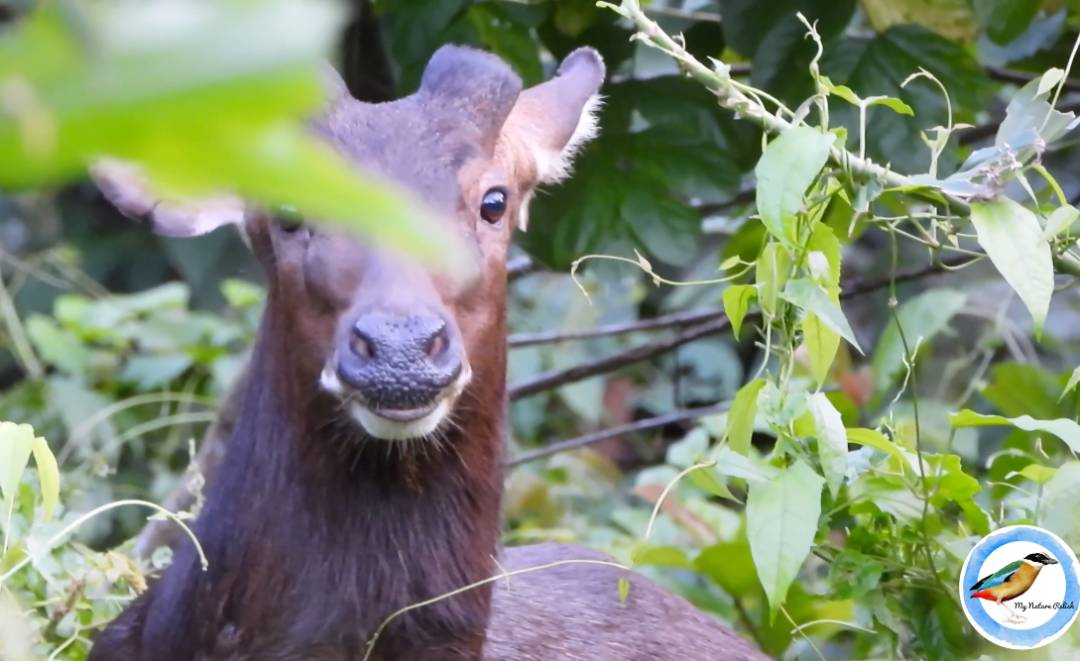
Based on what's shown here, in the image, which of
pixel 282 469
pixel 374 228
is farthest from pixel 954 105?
pixel 374 228

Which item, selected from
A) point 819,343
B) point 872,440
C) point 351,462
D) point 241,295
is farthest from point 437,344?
point 241,295

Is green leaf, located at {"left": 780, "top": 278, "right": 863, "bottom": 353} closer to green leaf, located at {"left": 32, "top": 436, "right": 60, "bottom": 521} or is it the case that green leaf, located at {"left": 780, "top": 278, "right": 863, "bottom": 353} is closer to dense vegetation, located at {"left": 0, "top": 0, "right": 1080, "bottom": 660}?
dense vegetation, located at {"left": 0, "top": 0, "right": 1080, "bottom": 660}

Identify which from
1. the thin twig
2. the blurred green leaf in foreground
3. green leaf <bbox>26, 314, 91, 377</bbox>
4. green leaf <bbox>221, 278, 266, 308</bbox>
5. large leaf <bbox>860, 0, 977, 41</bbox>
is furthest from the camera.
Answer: green leaf <bbox>221, 278, 266, 308</bbox>

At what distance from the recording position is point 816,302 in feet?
6.89

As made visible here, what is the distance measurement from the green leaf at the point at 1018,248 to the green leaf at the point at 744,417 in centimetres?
37

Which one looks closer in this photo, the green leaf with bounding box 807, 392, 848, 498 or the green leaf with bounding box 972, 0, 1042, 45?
the green leaf with bounding box 807, 392, 848, 498

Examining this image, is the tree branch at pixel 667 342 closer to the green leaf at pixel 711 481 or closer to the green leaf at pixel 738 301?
the green leaf at pixel 711 481

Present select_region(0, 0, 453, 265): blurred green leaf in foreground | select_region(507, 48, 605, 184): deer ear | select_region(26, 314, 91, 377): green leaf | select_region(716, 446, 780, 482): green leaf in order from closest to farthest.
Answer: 1. select_region(0, 0, 453, 265): blurred green leaf in foreground
2. select_region(716, 446, 780, 482): green leaf
3. select_region(507, 48, 605, 184): deer ear
4. select_region(26, 314, 91, 377): green leaf

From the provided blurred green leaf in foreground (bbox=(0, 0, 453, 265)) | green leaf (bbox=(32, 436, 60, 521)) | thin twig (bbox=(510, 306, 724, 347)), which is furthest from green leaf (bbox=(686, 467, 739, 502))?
blurred green leaf in foreground (bbox=(0, 0, 453, 265))

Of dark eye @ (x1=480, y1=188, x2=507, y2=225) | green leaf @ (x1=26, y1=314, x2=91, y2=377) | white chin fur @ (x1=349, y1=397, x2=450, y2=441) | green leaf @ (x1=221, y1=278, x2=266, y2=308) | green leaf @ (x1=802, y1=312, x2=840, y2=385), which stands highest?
dark eye @ (x1=480, y1=188, x2=507, y2=225)

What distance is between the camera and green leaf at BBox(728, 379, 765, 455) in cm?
225

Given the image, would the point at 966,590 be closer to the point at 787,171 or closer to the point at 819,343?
the point at 819,343

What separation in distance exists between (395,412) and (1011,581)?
94cm

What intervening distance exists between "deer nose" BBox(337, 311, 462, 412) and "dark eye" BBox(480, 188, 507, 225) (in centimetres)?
37
